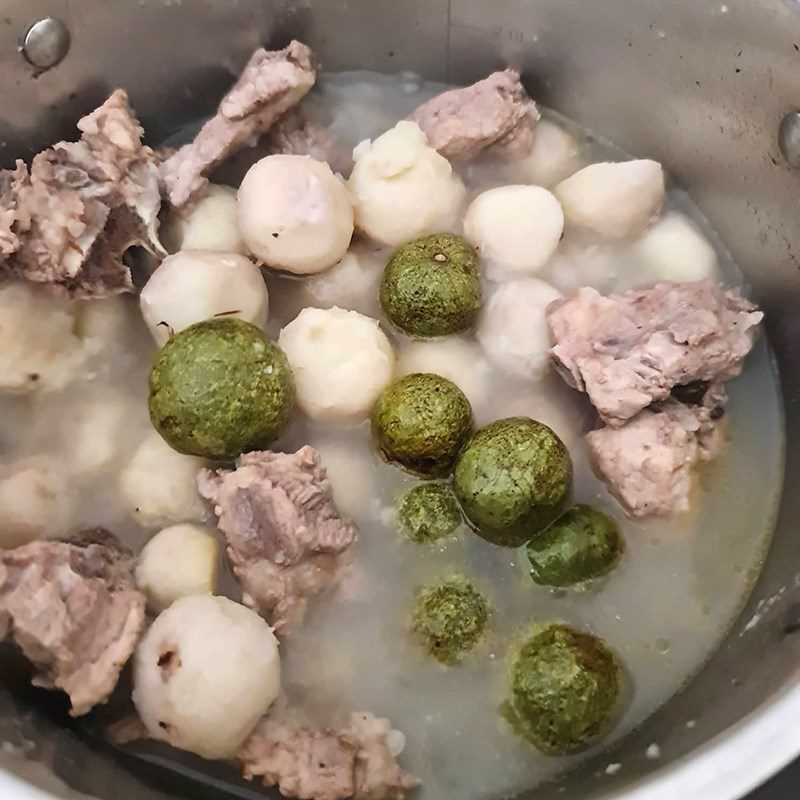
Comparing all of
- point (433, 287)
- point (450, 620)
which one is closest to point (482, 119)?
point (433, 287)

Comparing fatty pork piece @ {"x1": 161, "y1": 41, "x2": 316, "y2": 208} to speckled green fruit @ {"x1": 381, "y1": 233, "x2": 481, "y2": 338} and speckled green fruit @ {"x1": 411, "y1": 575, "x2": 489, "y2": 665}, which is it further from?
speckled green fruit @ {"x1": 411, "y1": 575, "x2": 489, "y2": 665}

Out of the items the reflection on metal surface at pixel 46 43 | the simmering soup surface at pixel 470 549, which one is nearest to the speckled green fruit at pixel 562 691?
the simmering soup surface at pixel 470 549

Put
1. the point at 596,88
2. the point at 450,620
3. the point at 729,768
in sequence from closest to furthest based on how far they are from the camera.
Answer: the point at 729,768 → the point at 450,620 → the point at 596,88

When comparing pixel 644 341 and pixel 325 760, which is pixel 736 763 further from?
pixel 644 341

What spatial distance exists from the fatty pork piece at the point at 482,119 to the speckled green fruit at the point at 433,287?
23 cm

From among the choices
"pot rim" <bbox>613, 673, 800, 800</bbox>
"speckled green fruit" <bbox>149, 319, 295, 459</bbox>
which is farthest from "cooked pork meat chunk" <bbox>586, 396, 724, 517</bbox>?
"speckled green fruit" <bbox>149, 319, 295, 459</bbox>

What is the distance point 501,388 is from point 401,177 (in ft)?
1.30

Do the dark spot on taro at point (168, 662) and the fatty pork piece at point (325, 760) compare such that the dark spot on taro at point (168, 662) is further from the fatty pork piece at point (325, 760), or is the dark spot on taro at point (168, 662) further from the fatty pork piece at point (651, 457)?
the fatty pork piece at point (651, 457)

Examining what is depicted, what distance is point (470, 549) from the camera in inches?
53.5

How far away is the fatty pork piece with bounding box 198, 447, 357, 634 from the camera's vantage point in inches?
49.8

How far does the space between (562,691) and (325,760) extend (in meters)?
0.33

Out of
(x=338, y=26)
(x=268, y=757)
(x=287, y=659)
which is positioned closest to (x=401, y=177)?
(x=338, y=26)

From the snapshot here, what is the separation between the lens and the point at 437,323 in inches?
54.9

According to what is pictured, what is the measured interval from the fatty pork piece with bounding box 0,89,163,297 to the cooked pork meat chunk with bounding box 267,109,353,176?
9.1 inches
